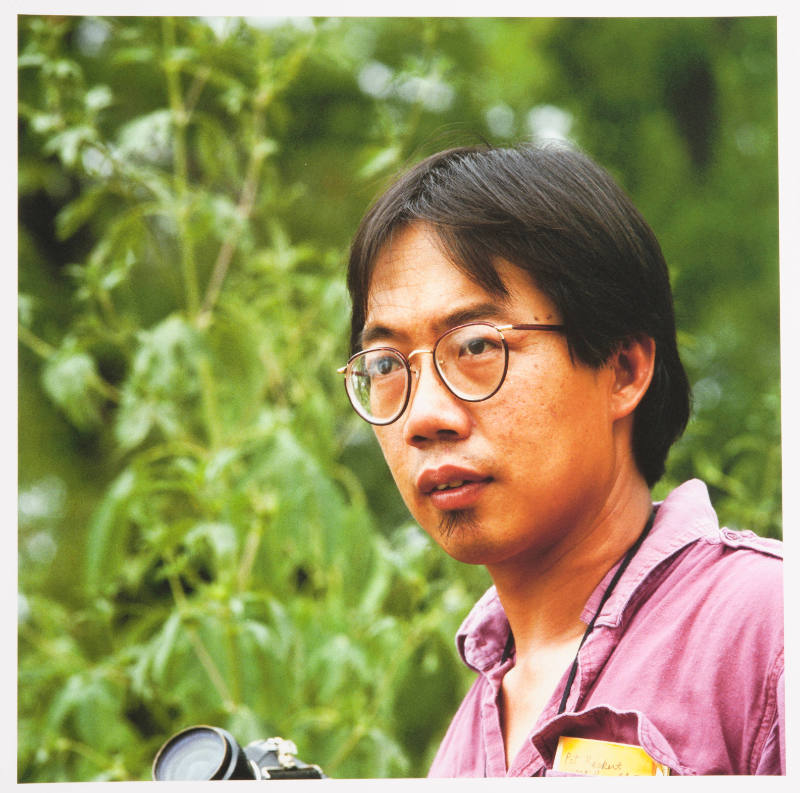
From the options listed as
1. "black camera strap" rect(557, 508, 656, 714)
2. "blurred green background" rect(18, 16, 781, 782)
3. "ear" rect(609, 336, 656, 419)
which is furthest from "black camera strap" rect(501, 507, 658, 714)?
"blurred green background" rect(18, 16, 781, 782)

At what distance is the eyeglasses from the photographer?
1044mm

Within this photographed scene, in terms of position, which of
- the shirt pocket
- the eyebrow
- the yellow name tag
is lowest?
the yellow name tag

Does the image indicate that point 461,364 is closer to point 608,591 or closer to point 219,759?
point 608,591

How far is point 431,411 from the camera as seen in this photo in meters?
1.05

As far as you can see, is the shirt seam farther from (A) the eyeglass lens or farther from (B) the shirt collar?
(A) the eyeglass lens

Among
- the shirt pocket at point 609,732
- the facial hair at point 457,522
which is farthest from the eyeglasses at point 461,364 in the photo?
the shirt pocket at point 609,732

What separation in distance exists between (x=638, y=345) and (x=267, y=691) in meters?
0.86

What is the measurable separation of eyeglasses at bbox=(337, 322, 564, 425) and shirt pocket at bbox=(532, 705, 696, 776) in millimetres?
321

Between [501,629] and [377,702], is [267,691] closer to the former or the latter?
[377,702]

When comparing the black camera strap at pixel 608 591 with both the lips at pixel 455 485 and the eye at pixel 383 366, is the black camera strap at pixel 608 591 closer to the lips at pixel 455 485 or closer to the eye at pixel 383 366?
the lips at pixel 455 485

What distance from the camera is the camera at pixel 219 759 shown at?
118 cm

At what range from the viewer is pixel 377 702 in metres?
1.65

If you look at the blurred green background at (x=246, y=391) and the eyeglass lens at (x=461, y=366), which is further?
the blurred green background at (x=246, y=391)

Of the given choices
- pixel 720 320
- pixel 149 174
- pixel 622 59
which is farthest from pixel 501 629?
pixel 622 59
